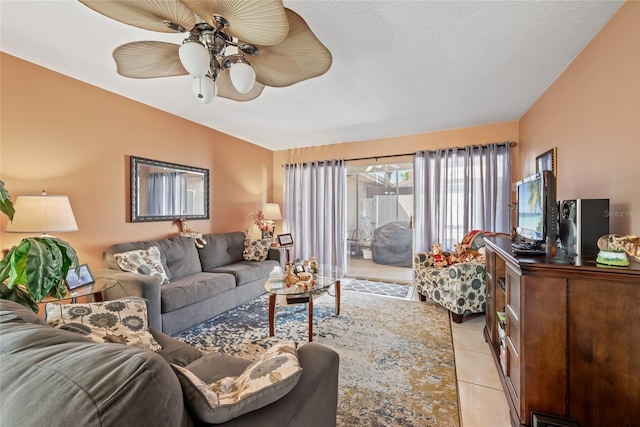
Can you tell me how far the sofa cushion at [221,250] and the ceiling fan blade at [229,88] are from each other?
220cm

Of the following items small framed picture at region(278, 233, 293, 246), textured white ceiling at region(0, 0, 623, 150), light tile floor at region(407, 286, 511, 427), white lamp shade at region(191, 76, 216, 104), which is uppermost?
textured white ceiling at region(0, 0, 623, 150)

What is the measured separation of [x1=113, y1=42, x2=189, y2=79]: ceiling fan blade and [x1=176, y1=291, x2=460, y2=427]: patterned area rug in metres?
2.20

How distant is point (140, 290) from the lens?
7.26ft

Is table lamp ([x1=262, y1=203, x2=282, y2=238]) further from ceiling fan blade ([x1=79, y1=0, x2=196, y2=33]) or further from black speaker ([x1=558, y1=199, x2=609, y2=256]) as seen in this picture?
black speaker ([x1=558, y1=199, x2=609, y2=256])

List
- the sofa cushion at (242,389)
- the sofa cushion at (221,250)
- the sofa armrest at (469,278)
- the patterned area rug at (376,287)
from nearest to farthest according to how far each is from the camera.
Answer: the sofa cushion at (242,389) → the sofa armrest at (469,278) → the sofa cushion at (221,250) → the patterned area rug at (376,287)

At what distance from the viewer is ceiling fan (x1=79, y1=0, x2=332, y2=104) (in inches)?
44.7

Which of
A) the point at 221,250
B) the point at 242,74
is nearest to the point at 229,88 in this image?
the point at 242,74

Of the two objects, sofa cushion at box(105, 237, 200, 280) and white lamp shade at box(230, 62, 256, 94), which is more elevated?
white lamp shade at box(230, 62, 256, 94)

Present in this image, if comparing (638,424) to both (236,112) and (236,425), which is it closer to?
(236,425)

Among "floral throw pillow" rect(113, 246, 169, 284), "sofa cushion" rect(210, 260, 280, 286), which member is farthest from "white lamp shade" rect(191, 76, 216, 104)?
"sofa cushion" rect(210, 260, 280, 286)

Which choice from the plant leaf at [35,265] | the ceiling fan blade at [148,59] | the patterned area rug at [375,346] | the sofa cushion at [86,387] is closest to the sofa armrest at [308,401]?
the sofa cushion at [86,387]

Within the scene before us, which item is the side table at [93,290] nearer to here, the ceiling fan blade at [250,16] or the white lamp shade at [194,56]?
the white lamp shade at [194,56]

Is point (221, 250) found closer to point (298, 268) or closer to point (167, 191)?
point (167, 191)

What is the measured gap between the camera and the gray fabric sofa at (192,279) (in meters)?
→ 2.29
